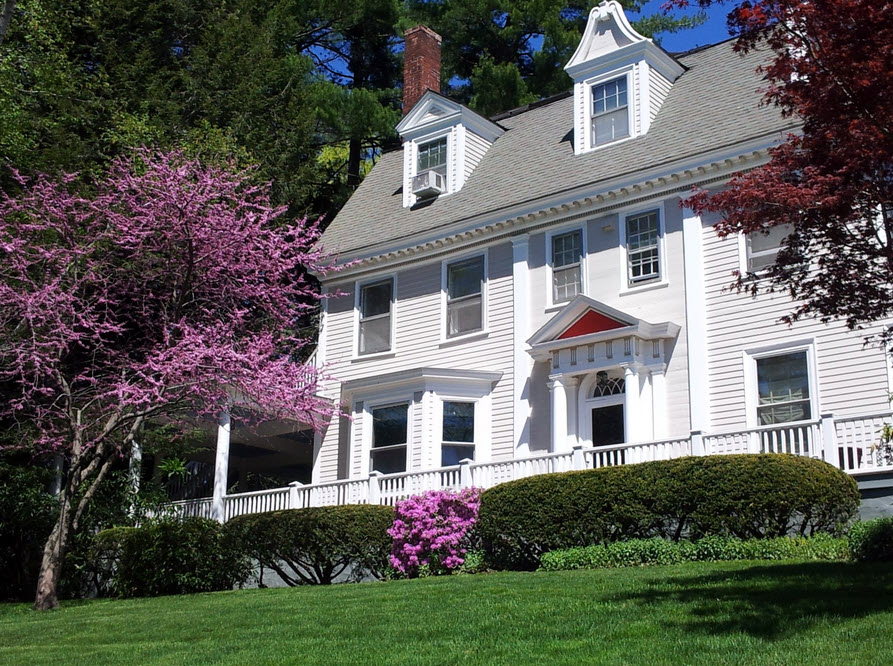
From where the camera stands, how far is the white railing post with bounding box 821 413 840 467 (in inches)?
520

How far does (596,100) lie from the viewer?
20.1 meters

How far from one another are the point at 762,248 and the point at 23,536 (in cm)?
1312

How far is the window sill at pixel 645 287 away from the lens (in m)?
17.5

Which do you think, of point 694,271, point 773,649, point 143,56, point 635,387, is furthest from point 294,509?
point 143,56

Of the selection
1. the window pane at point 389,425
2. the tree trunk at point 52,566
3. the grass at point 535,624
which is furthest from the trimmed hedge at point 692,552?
the window pane at point 389,425

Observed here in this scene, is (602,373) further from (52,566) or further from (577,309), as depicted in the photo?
(52,566)

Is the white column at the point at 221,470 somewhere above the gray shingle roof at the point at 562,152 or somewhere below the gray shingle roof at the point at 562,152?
below

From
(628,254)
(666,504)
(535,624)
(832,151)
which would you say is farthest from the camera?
(628,254)

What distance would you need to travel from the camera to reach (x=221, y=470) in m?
20.1

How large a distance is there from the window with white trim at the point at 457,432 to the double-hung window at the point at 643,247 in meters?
4.01

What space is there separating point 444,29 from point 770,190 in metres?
25.7

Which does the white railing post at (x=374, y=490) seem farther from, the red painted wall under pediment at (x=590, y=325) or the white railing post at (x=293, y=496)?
the red painted wall under pediment at (x=590, y=325)

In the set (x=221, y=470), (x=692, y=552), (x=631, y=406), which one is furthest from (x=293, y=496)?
(x=692, y=552)

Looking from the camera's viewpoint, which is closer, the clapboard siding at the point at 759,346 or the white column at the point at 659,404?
the clapboard siding at the point at 759,346
